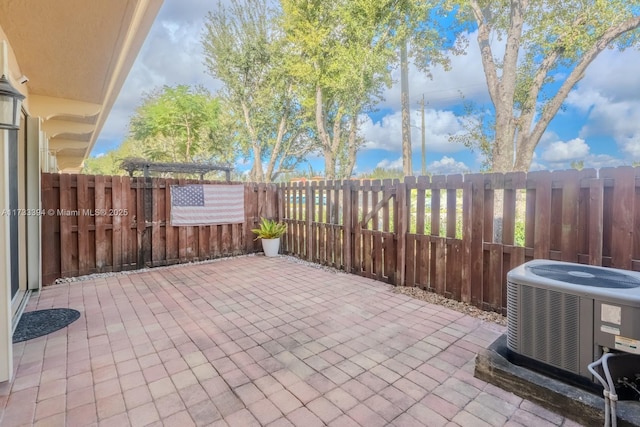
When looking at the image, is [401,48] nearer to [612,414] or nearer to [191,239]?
[191,239]

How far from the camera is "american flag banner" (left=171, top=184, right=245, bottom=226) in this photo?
18.3 feet

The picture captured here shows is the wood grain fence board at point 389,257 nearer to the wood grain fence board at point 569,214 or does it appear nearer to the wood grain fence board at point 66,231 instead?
the wood grain fence board at point 569,214

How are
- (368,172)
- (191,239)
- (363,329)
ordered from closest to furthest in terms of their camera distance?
(363,329), (191,239), (368,172)

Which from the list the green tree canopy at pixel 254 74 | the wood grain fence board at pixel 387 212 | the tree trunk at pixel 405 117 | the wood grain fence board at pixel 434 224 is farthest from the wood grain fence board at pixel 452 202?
the green tree canopy at pixel 254 74

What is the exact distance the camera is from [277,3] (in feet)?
38.5

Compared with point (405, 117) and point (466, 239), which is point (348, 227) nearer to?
point (466, 239)

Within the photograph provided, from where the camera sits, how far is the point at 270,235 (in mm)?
6238

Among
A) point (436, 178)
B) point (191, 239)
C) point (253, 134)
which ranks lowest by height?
point (191, 239)

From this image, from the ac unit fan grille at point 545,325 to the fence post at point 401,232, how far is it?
202 cm

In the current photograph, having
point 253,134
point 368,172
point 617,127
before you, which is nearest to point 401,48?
Answer: point 617,127

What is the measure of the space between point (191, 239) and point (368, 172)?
43.4 ft

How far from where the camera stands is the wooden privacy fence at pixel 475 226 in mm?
2486

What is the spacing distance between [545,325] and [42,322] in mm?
4373

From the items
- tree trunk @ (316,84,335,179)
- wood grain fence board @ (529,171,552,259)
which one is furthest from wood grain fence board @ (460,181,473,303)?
Answer: tree trunk @ (316,84,335,179)
